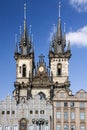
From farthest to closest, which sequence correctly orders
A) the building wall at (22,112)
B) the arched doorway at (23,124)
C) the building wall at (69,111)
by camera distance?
the building wall at (22,112), the building wall at (69,111), the arched doorway at (23,124)

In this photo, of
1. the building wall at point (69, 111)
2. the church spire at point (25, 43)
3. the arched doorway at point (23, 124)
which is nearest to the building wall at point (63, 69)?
the church spire at point (25, 43)

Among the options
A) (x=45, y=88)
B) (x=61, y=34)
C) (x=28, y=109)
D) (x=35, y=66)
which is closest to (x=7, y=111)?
(x=28, y=109)

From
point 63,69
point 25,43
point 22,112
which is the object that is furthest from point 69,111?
point 25,43

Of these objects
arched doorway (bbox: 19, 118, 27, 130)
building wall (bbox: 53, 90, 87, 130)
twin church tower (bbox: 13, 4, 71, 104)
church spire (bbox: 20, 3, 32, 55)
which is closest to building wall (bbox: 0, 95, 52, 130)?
arched doorway (bbox: 19, 118, 27, 130)

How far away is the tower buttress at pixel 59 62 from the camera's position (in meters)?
120

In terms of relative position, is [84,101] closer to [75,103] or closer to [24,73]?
[75,103]

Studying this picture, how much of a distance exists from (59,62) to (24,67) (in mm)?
10887

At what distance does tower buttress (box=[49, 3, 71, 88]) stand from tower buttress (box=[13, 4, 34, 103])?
6.53 meters

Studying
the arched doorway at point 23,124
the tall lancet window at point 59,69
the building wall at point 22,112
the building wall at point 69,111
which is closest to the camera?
the arched doorway at point 23,124

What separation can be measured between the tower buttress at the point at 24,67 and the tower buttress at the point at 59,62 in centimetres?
653

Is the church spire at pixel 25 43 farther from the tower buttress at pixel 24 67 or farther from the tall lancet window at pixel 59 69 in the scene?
the tall lancet window at pixel 59 69

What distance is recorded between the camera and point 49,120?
302 ft

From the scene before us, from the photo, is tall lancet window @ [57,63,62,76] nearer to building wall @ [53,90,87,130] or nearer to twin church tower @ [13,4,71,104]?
twin church tower @ [13,4,71,104]

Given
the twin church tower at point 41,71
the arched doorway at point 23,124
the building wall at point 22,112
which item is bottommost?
the arched doorway at point 23,124
